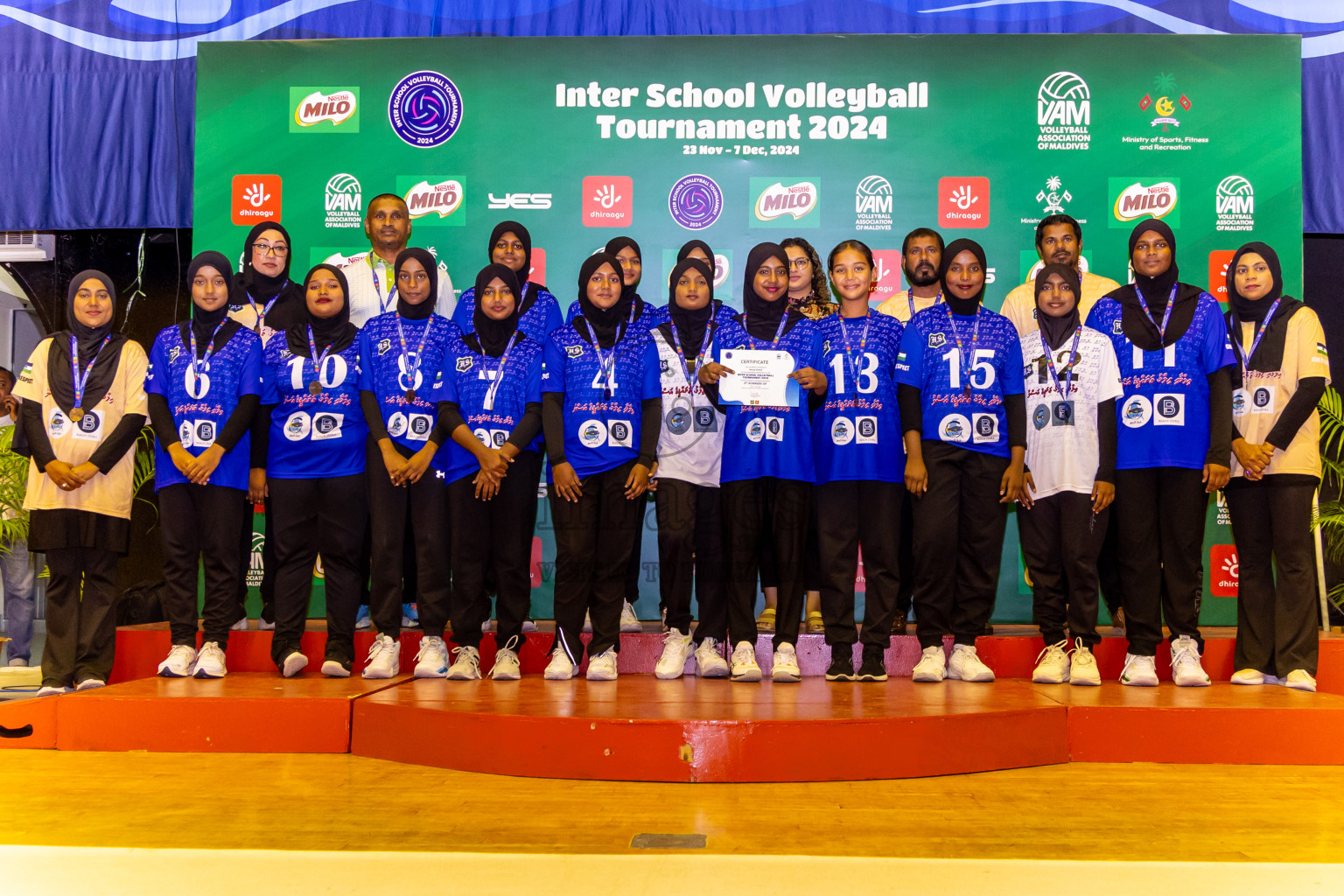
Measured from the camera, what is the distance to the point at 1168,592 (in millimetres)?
3723

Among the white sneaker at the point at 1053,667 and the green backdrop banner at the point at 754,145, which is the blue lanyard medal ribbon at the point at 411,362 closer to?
the green backdrop banner at the point at 754,145

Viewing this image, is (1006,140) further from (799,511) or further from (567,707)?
(567,707)

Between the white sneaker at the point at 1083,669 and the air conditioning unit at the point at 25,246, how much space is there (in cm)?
622

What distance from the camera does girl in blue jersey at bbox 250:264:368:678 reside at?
12.6 ft

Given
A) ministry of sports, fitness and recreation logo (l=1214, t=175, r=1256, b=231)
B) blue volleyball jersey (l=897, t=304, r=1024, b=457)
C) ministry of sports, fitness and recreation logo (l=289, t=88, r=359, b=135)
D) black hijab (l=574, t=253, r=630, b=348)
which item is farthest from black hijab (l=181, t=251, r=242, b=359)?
ministry of sports, fitness and recreation logo (l=1214, t=175, r=1256, b=231)

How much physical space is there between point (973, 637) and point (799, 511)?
2.69ft

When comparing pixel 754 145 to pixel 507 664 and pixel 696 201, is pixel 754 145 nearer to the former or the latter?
pixel 696 201

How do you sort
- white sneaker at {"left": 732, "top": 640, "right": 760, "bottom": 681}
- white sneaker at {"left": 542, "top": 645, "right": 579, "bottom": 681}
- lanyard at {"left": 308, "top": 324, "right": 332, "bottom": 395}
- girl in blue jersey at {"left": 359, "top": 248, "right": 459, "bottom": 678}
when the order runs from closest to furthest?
white sneaker at {"left": 732, "top": 640, "right": 760, "bottom": 681} → white sneaker at {"left": 542, "top": 645, "right": 579, "bottom": 681} → girl in blue jersey at {"left": 359, "top": 248, "right": 459, "bottom": 678} → lanyard at {"left": 308, "top": 324, "right": 332, "bottom": 395}

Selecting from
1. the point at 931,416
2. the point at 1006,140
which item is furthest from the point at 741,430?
the point at 1006,140

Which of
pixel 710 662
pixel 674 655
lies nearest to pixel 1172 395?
pixel 710 662

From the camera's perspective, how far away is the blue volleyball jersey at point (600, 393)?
3650 millimetres

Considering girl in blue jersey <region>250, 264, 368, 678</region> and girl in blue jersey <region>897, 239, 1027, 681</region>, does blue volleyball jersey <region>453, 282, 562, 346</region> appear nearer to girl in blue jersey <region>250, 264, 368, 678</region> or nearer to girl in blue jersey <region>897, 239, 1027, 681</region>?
girl in blue jersey <region>250, 264, 368, 678</region>

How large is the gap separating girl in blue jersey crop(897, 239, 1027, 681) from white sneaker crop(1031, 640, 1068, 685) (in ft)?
0.69

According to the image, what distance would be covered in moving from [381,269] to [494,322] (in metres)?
1.09
